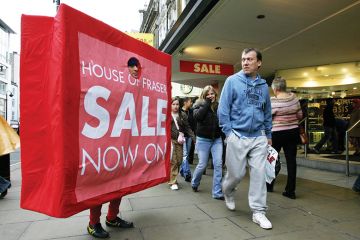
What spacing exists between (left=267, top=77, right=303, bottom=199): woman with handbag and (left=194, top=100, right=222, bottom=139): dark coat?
3.07 feet

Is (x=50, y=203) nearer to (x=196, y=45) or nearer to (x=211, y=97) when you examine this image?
(x=211, y=97)

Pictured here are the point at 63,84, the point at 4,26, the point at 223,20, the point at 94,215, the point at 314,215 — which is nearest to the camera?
the point at 63,84

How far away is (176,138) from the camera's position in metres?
6.04

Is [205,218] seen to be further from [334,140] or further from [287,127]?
[334,140]

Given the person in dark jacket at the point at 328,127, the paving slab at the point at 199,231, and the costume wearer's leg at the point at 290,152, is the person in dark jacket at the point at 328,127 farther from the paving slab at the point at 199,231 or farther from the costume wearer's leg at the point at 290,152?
the paving slab at the point at 199,231

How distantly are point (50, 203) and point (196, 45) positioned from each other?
26.0 feet

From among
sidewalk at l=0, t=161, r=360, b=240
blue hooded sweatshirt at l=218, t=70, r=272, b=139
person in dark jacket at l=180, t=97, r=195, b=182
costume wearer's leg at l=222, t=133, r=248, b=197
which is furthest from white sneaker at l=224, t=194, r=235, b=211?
person in dark jacket at l=180, t=97, r=195, b=182

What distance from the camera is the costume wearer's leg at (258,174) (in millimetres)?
3746

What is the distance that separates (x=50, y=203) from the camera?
2.49 m

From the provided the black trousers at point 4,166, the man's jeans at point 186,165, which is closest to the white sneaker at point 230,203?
the man's jeans at point 186,165

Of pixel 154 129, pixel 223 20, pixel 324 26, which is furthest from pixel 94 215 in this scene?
pixel 324 26

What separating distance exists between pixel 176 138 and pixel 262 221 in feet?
8.96

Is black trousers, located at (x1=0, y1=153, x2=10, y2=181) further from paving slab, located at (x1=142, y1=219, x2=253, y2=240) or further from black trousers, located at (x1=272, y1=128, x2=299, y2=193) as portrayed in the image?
black trousers, located at (x1=272, y1=128, x2=299, y2=193)

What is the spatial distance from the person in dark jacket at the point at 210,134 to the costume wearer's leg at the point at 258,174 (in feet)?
4.12
